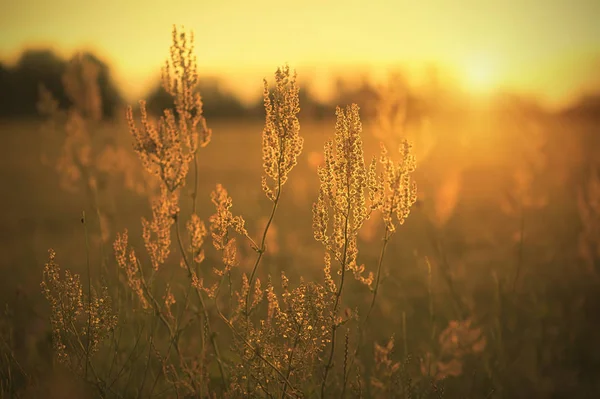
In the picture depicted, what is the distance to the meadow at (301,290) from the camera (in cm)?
245

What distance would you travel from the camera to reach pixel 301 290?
8.18ft

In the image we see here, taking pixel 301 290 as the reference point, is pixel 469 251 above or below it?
below

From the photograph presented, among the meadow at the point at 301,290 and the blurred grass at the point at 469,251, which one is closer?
the meadow at the point at 301,290

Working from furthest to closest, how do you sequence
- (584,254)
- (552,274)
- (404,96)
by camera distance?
(552,274) < (584,254) < (404,96)

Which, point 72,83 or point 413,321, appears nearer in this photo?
point 72,83

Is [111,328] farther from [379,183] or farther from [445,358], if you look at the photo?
[445,358]

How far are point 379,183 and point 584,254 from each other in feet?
8.11

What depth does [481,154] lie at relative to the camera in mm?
28719

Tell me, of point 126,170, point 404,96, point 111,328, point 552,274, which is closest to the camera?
point 111,328

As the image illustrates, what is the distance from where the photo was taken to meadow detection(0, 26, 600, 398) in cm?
245

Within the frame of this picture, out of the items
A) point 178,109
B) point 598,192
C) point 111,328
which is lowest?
point 111,328

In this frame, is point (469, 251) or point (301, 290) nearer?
point (301, 290)

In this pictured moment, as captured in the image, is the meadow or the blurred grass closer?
the meadow

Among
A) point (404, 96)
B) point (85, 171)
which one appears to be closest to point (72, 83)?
point (85, 171)
